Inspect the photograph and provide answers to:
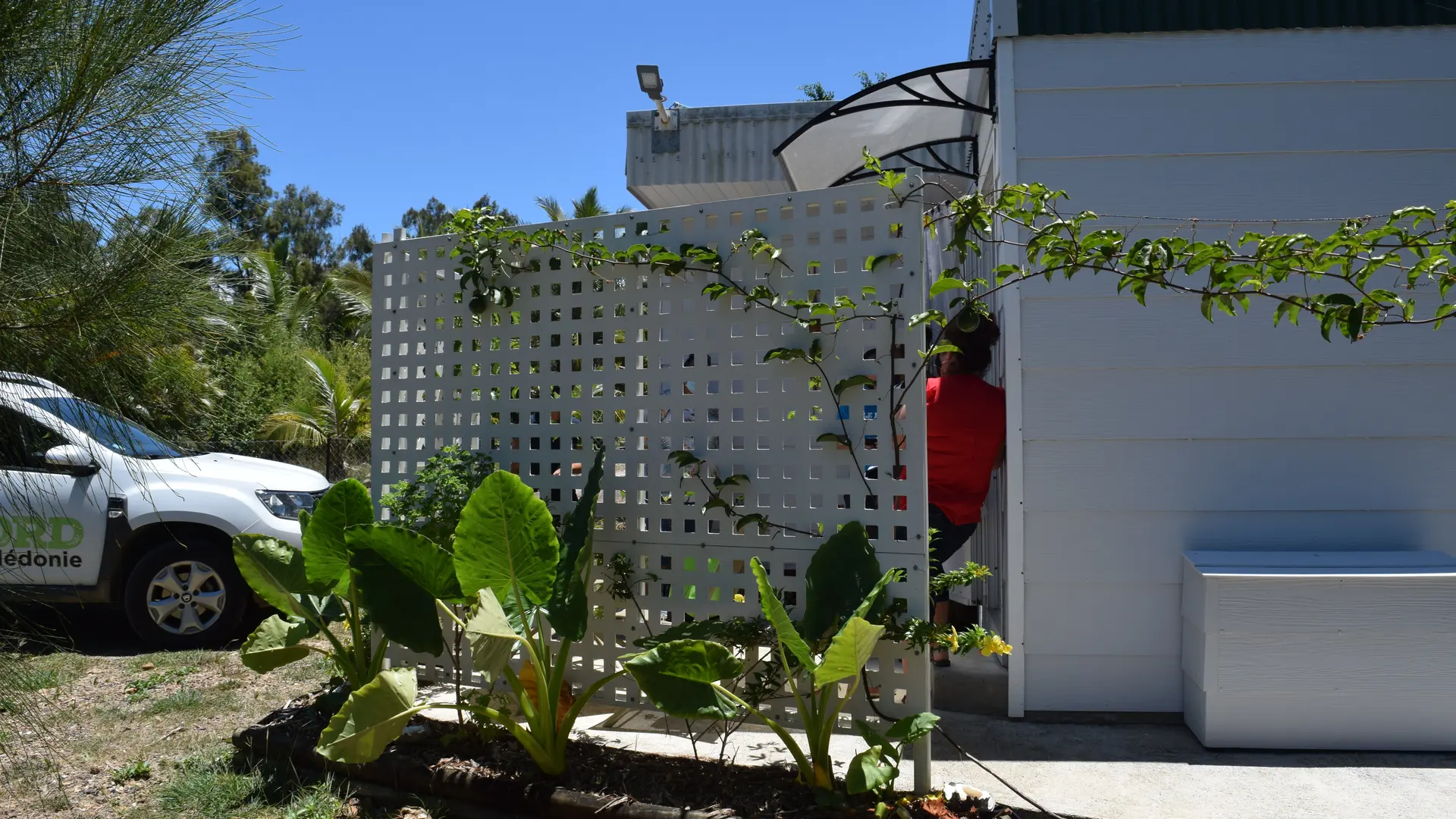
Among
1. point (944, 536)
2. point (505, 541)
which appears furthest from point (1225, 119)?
point (505, 541)

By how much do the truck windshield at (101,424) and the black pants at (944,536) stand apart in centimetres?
289

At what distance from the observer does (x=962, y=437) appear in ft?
14.0

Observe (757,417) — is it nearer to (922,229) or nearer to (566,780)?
(922,229)

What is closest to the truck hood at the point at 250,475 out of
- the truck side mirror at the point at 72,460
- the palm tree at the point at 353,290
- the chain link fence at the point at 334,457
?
the truck side mirror at the point at 72,460

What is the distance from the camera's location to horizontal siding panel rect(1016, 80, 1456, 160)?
4.18 metres

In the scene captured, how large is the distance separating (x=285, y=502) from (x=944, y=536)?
3.91 meters

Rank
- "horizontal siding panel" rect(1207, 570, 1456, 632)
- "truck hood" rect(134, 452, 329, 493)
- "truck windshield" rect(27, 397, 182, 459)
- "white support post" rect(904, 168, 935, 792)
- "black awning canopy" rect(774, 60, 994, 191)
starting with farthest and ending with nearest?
"truck hood" rect(134, 452, 329, 493) < "black awning canopy" rect(774, 60, 994, 191) < "horizontal siding panel" rect(1207, 570, 1456, 632) < "white support post" rect(904, 168, 935, 792) < "truck windshield" rect(27, 397, 182, 459)

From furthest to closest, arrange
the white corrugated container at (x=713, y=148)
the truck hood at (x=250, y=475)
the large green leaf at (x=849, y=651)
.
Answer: the white corrugated container at (x=713, y=148) < the truck hood at (x=250, y=475) < the large green leaf at (x=849, y=651)

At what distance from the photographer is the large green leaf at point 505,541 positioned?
3.26 metres

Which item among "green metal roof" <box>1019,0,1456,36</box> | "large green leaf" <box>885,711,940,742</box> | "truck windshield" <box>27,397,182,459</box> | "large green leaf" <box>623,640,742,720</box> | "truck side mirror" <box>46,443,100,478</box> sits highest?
"green metal roof" <box>1019,0,1456,36</box>

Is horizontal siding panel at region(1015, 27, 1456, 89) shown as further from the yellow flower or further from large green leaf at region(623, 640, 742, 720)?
large green leaf at region(623, 640, 742, 720)

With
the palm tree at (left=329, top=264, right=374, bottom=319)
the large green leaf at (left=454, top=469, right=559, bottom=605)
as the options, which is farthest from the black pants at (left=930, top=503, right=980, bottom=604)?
the palm tree at (left=329, top=264, right=374, bottom=319)

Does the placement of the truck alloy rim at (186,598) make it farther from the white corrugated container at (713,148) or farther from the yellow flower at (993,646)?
the white corrugated container at (713,148)

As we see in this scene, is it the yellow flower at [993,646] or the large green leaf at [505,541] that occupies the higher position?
the large green leaf at [505,541]
